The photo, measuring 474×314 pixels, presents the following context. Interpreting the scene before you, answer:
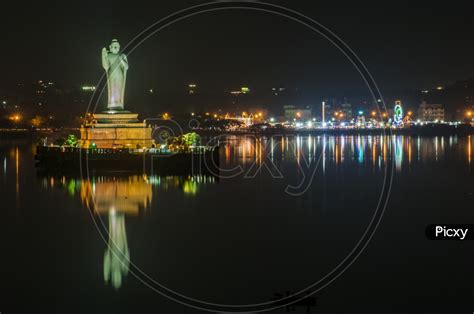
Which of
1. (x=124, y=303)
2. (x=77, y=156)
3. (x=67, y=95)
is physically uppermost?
(x=67, y=95)

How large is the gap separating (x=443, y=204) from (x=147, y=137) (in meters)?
9.82

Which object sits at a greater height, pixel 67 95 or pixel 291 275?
pixel 67 95

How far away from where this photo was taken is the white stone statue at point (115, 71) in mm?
23969

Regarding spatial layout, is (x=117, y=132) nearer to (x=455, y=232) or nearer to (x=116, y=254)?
(x=116, y=254)

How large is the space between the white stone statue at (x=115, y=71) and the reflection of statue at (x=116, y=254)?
1022 cm

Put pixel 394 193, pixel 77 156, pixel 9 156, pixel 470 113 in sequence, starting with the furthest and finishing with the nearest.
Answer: pixel 470 113, pixel 9 156, pixel 77 156, pixel 394 193

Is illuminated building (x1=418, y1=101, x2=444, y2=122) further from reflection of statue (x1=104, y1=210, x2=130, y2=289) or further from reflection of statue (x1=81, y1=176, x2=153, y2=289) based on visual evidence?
reflection of statue (x1=104, y1=210, x2=130, y2=289)

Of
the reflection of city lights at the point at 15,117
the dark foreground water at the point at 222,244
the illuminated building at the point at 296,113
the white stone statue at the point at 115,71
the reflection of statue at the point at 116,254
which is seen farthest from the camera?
the illuminated building at the point at 296,113

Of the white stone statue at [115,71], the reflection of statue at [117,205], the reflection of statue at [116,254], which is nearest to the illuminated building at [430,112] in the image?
the white stone statue at [115,71]

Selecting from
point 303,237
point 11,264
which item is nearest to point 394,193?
point 303,237

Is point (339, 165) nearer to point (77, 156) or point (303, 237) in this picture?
point (77, 156)

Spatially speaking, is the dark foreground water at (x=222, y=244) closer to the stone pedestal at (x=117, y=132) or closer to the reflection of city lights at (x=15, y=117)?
the stone pedestal at (x=117, y=132)

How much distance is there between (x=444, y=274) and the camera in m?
10.2

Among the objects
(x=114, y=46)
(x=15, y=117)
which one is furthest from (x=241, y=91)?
(x=114, y=46)
